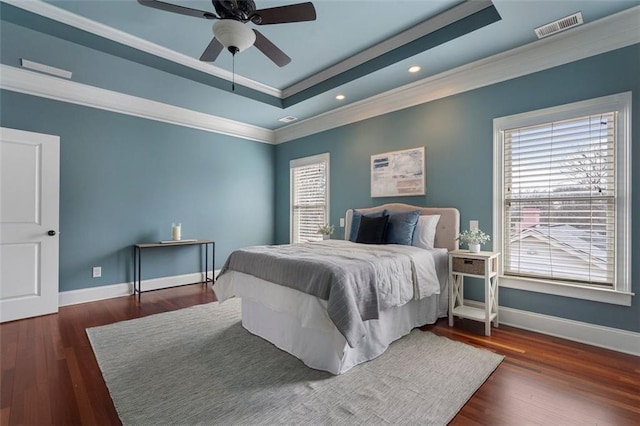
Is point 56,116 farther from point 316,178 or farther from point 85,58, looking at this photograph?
point 316,178

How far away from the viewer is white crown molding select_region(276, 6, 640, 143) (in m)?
2.52

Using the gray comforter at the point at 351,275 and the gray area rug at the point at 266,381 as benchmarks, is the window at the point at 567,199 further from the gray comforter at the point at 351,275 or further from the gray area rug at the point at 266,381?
the gray area rug at the point at 266,381

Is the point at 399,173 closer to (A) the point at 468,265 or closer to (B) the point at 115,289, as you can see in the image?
(A) the point at 468,265

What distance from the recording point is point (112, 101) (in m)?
4.05

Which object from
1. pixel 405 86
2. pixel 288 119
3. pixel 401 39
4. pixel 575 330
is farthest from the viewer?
pixel 288 119

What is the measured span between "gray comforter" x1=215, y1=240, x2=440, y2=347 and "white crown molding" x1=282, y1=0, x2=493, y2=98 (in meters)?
2.19

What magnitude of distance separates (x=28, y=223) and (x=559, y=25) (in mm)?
5715

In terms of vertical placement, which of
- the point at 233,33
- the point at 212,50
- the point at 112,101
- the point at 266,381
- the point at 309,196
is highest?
the point at 112,101

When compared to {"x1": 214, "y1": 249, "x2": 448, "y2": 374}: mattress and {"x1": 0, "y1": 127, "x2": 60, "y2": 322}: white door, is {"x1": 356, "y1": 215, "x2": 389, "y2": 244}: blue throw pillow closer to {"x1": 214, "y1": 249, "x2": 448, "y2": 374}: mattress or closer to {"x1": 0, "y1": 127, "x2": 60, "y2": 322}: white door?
{"x1": 214, "y1": 249, "x2": 448, "y2": 374}: mattress

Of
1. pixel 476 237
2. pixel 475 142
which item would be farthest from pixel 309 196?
pixel 476 237

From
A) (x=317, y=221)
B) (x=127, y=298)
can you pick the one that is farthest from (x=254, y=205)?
(x=127, y=298)

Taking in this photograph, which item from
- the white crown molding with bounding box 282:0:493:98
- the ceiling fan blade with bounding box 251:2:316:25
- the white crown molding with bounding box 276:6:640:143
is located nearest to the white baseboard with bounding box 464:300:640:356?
the white crown molding with bounding box 276:6:640:143

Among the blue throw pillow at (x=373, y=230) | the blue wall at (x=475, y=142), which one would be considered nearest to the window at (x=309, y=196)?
the blue wall at (x=475, y=142)

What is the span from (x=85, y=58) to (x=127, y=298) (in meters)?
2.98
